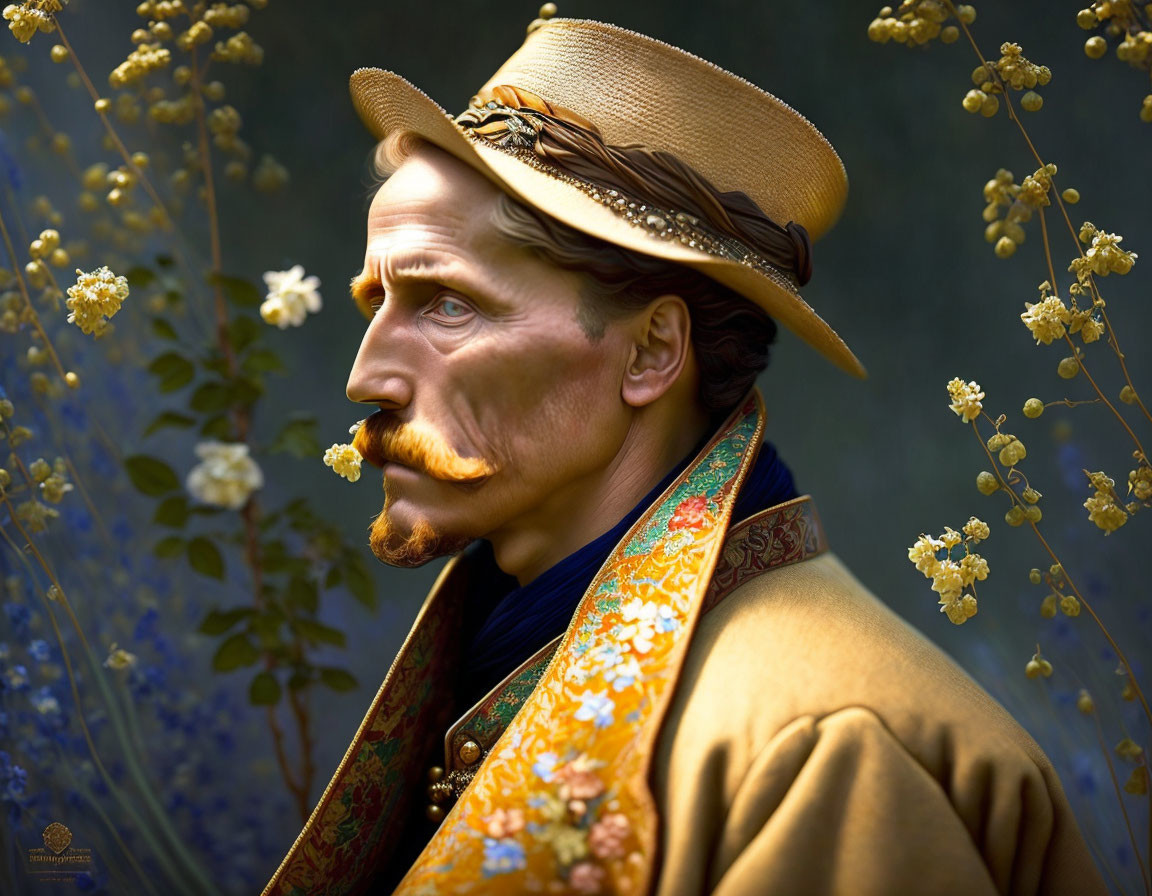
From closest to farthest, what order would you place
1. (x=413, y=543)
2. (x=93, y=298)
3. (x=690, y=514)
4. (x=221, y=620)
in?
(x=690, y=514) → (x=413, y=543) → (x=93, y=298) → (x=221, y=620)

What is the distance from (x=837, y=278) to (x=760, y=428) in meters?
1.01

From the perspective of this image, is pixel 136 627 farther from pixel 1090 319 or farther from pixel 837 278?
pixel 1090 319

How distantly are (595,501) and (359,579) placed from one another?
87 cm

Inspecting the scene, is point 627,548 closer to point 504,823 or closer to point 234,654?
point 504,823

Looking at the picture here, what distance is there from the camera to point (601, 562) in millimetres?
1386

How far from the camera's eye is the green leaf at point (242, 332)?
208 cm

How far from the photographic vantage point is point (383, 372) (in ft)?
4.50

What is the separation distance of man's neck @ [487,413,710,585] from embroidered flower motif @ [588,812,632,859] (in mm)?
409

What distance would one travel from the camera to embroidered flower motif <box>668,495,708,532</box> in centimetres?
127

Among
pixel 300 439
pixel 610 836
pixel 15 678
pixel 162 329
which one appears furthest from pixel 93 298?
pixel 610 836

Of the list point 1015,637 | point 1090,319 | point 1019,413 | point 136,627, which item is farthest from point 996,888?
point 136,627

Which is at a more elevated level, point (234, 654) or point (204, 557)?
point (204, 557)

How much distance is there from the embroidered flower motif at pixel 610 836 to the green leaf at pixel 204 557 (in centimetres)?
115

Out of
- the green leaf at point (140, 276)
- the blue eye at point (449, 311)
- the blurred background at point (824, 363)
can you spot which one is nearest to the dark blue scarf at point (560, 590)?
the blue eye at point (449, 311)
